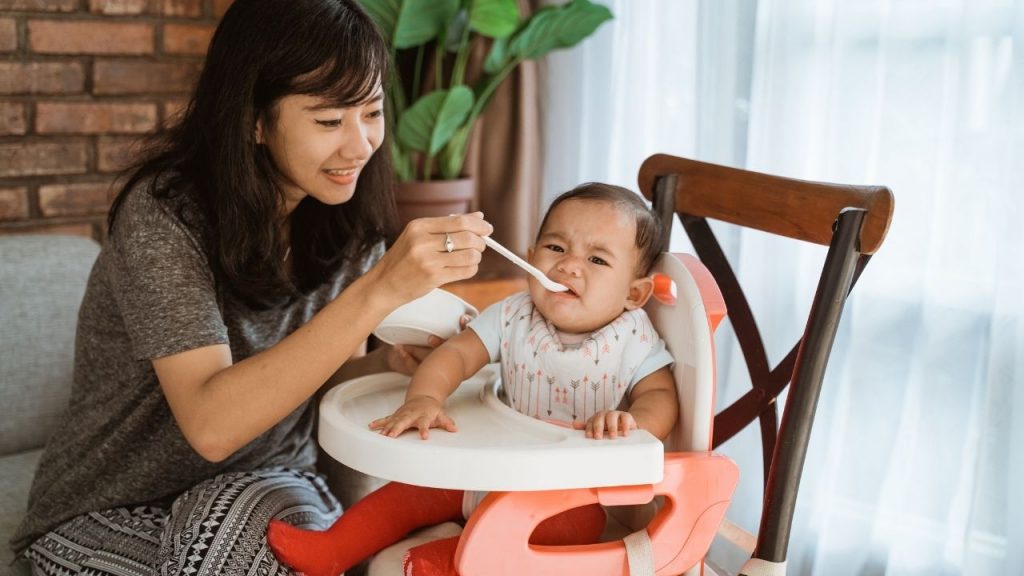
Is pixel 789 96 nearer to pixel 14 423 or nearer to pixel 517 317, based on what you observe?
pixel 517 317

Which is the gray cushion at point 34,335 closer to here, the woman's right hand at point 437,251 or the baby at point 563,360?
the baby at point 563,360

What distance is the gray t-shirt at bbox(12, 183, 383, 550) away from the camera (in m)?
1.25

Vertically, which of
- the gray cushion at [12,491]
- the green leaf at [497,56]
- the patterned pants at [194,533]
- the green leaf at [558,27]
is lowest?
the gray cushion at [12,491]

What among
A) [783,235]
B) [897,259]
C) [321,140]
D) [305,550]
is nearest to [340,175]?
[321,140]

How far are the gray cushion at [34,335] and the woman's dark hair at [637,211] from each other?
3.44 feet

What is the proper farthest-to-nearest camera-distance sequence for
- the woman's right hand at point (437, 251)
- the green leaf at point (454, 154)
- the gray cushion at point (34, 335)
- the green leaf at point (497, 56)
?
the green leaf at point (454, 154)
the green leaf at point (497, 56)
the gray cushion at point (34, 335)
the woman's right hand at point (437, 251)

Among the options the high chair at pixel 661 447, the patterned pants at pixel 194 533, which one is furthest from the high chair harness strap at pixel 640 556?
the patterned pants at pixel 194 533

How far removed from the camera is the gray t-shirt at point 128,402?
125cm

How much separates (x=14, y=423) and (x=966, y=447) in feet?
5.39

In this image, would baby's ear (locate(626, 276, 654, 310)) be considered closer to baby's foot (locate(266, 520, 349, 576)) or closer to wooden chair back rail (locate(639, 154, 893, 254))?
wooden chair back rail (locate(639, 154, 893, 254))

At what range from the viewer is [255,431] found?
1.17 m

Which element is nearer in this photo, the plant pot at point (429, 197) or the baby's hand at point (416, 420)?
the baby's hand at point (416, 420)

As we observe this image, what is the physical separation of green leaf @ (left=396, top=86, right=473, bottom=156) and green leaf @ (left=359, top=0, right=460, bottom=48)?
0.13 metres

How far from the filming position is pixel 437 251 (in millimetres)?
1054
